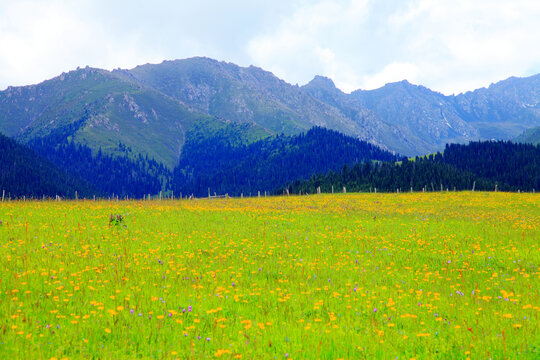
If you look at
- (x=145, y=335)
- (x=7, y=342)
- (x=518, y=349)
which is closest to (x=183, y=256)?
(x=145, y=335)

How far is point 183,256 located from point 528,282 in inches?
394

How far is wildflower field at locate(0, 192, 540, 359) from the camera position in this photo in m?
5.53

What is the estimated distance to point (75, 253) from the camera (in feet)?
33.5

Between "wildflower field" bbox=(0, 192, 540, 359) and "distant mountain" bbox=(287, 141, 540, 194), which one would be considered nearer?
"wildflower field" bbox=(0, 192, 540, 359)

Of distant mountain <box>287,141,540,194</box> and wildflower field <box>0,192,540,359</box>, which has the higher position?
distant mountain <box>287,141,540,194</box>

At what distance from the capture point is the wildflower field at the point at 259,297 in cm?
553

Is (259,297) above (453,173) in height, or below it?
below

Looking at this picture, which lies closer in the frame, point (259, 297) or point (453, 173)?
point (259, 297)

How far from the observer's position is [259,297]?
7.74 meters

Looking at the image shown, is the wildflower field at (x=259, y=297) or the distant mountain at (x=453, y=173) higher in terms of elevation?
the distant mountain at (x=453, y=173)

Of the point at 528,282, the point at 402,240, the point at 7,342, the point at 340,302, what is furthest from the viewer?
the point at 402,240

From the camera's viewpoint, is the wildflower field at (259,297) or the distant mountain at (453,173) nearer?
the wildflower field at (259,297)

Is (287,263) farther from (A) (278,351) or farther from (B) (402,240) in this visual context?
(B) (402,240)

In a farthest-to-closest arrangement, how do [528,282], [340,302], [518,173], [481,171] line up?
[481,171] → [518,173] → [528,282] → [340,302]
